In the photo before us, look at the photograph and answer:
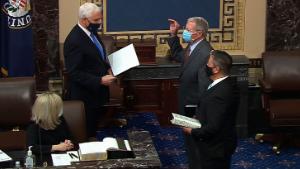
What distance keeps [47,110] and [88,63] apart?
3.65 ft

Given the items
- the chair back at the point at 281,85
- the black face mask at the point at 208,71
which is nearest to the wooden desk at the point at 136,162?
the black face mask at the point at 208,71

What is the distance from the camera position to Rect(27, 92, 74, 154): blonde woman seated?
458cm

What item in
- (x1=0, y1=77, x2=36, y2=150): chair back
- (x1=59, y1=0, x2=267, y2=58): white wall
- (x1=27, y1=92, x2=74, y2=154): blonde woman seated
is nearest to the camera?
(x1=27, y1=92, x2=74, y2=154): blonde woman seated

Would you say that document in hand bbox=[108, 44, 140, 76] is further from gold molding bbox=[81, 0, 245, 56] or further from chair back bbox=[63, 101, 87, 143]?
gold molding bbox=[81, 0, 245, 56]

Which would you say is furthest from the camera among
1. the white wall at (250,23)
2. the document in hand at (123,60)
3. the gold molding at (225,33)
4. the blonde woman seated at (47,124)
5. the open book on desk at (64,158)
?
the gold molding at (225,33)

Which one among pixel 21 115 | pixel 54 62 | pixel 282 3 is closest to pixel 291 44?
pixel 282 3

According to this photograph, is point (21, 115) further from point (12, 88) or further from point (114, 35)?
point (114, 35)

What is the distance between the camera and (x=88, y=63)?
562cm

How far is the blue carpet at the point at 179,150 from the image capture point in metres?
6.61

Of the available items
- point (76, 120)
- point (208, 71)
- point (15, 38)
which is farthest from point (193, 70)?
point (15, 38)

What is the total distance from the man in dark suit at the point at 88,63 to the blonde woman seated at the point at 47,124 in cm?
93

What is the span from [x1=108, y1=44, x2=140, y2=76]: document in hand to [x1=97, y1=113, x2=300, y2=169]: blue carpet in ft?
4.23

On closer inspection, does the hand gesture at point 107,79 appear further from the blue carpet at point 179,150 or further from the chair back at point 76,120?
the blue carpet at point 179,150

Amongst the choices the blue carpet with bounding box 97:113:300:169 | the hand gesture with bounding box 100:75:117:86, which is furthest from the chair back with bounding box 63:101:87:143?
the blue carpet with bounding box 97:113:300:169
